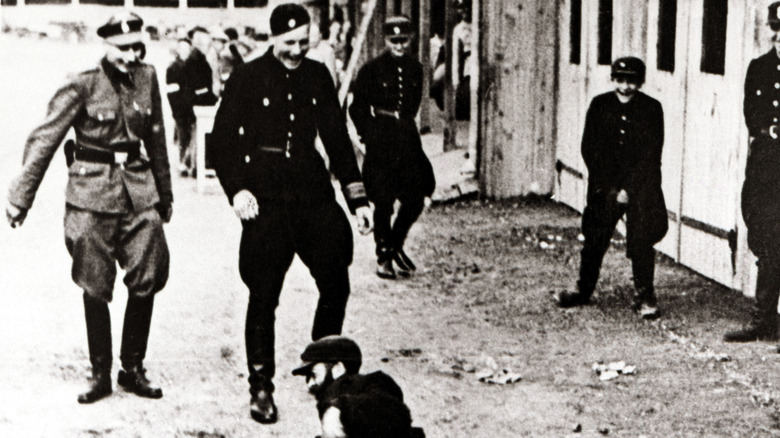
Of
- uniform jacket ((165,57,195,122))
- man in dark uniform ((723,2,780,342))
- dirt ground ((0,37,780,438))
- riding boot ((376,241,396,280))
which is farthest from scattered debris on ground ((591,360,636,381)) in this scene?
uniform jacket ((165,57,195,122))

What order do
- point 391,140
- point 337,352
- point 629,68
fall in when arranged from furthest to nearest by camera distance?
point 391,140, point 629,68, point 337,352

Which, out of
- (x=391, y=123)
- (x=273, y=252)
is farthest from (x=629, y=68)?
(x=273, y=252)

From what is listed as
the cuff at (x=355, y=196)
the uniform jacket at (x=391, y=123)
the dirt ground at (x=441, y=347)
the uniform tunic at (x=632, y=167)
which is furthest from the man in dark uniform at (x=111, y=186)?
the uniform jacket at (x=391, y=123)

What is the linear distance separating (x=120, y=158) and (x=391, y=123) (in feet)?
12.8

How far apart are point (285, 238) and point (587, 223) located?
2925mm

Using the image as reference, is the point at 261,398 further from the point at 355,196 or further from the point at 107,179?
the point at 107,179

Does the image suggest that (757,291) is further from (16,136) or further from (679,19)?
(16,136)

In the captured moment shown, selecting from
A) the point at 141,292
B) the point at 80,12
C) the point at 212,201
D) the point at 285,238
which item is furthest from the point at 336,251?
the point at 80,12

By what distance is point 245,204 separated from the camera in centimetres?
619

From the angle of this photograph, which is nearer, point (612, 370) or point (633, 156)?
point (612, 370)

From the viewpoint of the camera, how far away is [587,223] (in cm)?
865

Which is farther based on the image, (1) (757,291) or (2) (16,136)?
(2) (16,136)

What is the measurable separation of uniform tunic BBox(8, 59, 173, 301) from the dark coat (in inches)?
135

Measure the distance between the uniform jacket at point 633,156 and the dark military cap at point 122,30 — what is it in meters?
3.30
